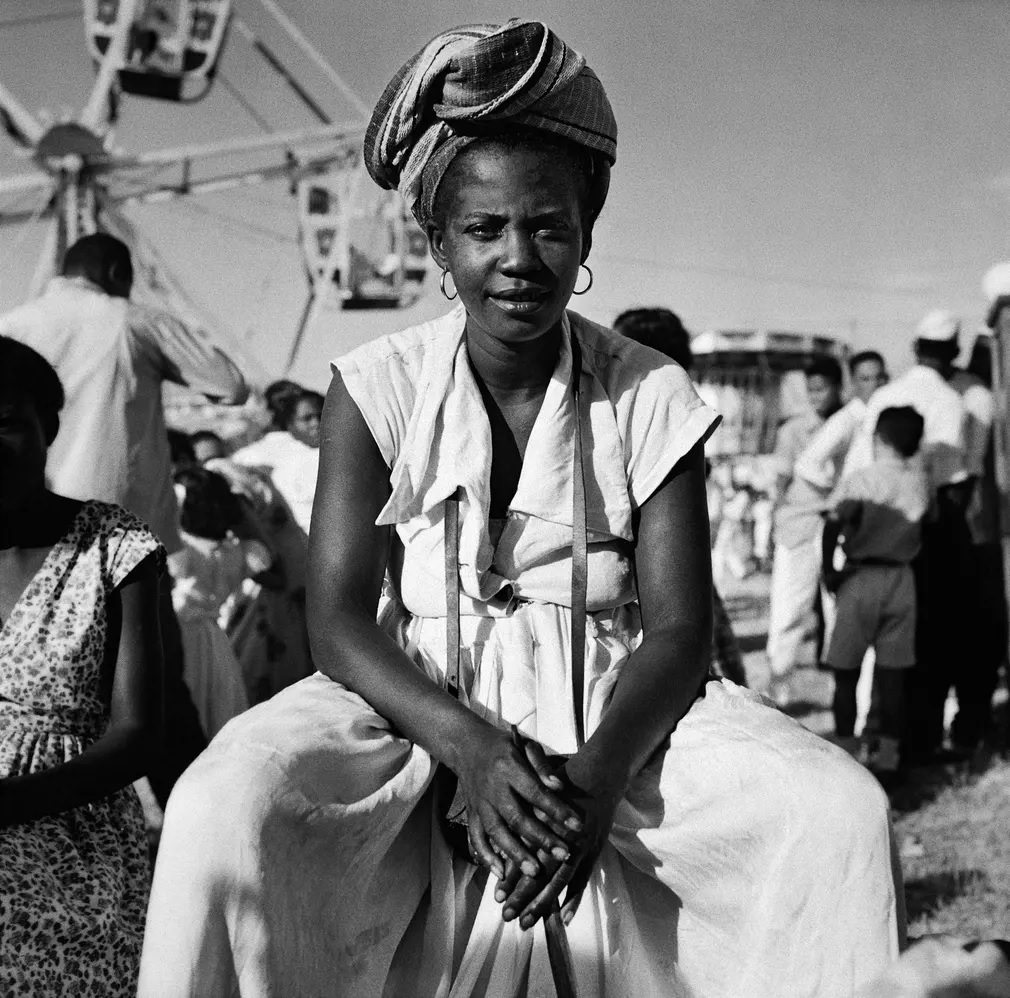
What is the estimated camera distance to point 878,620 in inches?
228

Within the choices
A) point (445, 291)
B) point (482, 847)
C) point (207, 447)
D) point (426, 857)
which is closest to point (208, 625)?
point (207, 447)

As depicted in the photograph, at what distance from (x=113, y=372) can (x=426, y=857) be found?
289 centimetres

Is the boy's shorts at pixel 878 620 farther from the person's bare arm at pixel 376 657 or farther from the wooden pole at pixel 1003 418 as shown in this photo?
the person's bare arm at pixel 376 657

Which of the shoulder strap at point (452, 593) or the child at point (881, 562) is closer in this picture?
the shoulder strap at point (452, 593)

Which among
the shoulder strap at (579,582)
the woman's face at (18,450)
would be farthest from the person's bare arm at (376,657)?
the woman's face at (18,450)

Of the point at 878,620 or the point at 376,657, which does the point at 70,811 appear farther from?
the point at 878,620

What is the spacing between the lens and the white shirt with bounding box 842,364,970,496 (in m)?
6.14

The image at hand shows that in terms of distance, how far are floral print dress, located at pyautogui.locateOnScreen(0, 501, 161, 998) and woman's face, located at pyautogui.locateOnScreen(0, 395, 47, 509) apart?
0.35ft

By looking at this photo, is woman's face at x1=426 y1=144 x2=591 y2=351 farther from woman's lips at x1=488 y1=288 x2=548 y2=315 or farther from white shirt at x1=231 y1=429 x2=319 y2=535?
white shirt at x1=231 y1=429 x2=319 y2=535

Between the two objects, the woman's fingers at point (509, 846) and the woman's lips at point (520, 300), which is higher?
the woman's lips at point (520, 300)

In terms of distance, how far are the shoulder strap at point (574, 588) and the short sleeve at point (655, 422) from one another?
0.08 metres

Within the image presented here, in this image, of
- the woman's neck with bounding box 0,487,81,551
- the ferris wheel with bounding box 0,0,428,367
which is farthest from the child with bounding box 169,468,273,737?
the ferris wheel with bounding box 0,0,428,367

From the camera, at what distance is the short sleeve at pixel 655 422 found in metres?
1.92

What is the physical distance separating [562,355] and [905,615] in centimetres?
414
